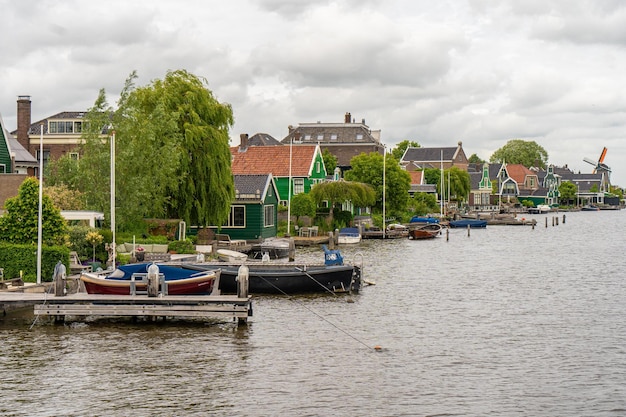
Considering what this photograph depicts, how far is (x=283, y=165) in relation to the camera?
8806 cm

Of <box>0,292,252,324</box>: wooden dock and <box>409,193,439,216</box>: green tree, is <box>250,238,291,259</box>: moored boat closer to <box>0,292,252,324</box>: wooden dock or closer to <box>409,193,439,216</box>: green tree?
<box>0,292,252,324</box>: wooden dock

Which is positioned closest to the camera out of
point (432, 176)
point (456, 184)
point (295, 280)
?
point (295, 280)

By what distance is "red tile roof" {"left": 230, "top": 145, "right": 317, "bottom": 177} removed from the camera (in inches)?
3445

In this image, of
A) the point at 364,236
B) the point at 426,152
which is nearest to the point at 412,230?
the point at 364,236

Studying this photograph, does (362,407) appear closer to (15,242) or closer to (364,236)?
(15,242)

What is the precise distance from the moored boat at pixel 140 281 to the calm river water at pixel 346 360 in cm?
173

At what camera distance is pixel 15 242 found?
3600cm

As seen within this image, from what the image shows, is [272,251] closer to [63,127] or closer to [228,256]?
[228,256]

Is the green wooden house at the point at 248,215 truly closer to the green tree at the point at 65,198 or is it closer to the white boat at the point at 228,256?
the white boat at the point at 228,256

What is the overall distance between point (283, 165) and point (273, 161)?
130 cm

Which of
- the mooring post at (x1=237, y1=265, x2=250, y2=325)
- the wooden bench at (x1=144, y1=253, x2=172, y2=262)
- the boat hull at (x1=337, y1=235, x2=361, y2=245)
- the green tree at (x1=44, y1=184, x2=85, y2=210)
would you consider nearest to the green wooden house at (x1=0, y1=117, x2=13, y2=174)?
the green tree at (x1=44, y1=184, x2=85, y2=210)

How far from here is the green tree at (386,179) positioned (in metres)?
97.1

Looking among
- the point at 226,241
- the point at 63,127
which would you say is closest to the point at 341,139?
the point at 63,127

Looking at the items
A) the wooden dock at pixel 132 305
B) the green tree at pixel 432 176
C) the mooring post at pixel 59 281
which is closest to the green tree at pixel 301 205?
the wooden dock at pixel 132 305
